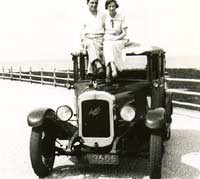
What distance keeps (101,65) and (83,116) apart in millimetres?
1230

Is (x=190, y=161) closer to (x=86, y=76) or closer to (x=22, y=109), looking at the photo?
(x=86, y=76)

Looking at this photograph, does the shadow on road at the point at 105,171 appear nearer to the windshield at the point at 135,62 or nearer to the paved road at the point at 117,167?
the paved road at the point at 117,167

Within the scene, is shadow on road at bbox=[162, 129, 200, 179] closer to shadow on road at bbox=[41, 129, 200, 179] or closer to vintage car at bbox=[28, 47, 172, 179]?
shadow on road at bbox=[41, 129, 200, 179]

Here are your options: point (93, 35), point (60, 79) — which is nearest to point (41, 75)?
point (60, 79)

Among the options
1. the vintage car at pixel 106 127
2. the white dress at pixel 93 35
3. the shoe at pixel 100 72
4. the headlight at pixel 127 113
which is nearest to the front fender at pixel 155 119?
the vintage car at pixel 106 127

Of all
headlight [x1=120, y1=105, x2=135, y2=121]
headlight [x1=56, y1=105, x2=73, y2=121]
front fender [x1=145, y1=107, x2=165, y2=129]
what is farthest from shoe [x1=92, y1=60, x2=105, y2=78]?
front fender [x1=145, y1=107, x2=165, y2=129]

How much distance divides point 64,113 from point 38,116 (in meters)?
0.43

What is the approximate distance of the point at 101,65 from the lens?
25.0ft

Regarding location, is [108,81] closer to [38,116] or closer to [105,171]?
[38,116]

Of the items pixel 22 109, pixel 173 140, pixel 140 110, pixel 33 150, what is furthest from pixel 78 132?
pixel 22 109

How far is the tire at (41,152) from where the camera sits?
6652 mm

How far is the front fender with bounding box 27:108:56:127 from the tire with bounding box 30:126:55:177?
84mm

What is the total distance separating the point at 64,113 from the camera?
23.4 ft

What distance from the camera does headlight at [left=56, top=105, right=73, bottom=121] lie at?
710cm
